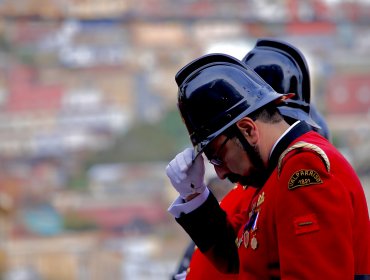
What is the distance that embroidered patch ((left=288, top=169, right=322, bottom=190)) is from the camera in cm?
215

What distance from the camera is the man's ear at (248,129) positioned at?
2.24 m

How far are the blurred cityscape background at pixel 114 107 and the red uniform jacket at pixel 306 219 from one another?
26.2m

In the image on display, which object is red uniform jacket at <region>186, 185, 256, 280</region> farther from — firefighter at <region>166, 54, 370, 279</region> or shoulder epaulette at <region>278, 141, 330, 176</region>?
shoulder epaulette at <region>278, 141, 330, 176</region>

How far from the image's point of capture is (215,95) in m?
2.28

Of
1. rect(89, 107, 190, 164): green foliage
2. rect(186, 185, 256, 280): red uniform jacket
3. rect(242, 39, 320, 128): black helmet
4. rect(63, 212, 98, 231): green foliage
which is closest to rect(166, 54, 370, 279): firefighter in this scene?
rect(186, 185, 256, 280): red uniform jacket

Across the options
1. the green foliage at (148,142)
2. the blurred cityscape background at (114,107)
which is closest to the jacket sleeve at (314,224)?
the blurred cityscape background at (114,107)

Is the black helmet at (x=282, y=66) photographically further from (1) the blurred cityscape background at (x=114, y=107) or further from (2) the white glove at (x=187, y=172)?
(1) the blurred cityscape background at (x=114, y=107)

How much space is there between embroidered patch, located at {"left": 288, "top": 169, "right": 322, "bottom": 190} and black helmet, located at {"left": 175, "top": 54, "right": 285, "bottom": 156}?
0.15 metres

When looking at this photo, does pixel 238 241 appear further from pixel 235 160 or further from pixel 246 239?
pixel 235 160

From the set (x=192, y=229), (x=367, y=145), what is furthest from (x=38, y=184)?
(x=192, y=229)

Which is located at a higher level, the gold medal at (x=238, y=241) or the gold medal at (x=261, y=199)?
the gold medal at (x=261, y=199)

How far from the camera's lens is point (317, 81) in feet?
139

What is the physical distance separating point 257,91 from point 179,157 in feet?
0.66

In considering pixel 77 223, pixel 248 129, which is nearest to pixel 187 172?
pixel 248 129
